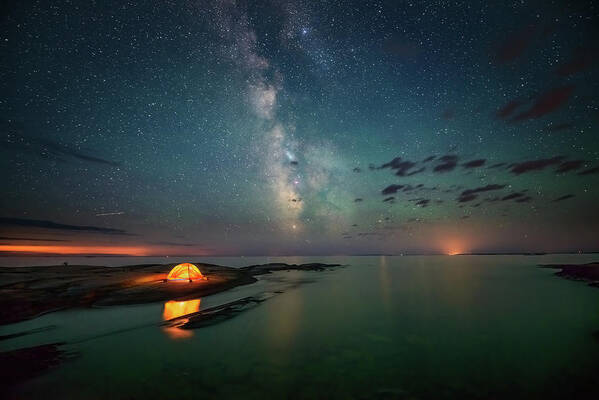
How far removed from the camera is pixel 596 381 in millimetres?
9344

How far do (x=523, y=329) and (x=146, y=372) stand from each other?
22489 millimetres

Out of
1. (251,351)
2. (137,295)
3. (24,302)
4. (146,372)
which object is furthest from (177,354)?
(24,302)

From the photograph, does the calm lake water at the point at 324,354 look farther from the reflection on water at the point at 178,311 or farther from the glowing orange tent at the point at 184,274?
the glowing orange tent at the point at 184,274

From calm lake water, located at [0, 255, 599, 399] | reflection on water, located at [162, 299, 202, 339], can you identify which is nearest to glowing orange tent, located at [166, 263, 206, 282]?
reflection on water, located at [162, 299, 202, 339]

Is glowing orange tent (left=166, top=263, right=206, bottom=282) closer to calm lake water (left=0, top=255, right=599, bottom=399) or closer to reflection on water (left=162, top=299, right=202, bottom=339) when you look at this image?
reflection on water (left=162, top=299, right=202, bottom=339)

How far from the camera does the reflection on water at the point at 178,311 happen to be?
49.2ft

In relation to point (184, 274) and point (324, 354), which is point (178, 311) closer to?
point (184, 274)

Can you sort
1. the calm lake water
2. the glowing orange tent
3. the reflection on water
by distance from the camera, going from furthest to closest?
the glowing orange tent → the reflection on water → the calm lake water

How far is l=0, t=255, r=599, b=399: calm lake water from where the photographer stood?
29.6ft

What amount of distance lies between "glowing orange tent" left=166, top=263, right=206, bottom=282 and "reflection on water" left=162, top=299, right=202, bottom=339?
8.44 meters

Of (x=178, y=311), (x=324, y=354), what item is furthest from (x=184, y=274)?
(x=324, y=354)

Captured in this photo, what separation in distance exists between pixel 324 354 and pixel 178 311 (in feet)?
45.1

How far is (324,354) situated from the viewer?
41.5ft

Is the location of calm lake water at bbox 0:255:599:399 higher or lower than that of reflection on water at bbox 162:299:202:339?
lower
